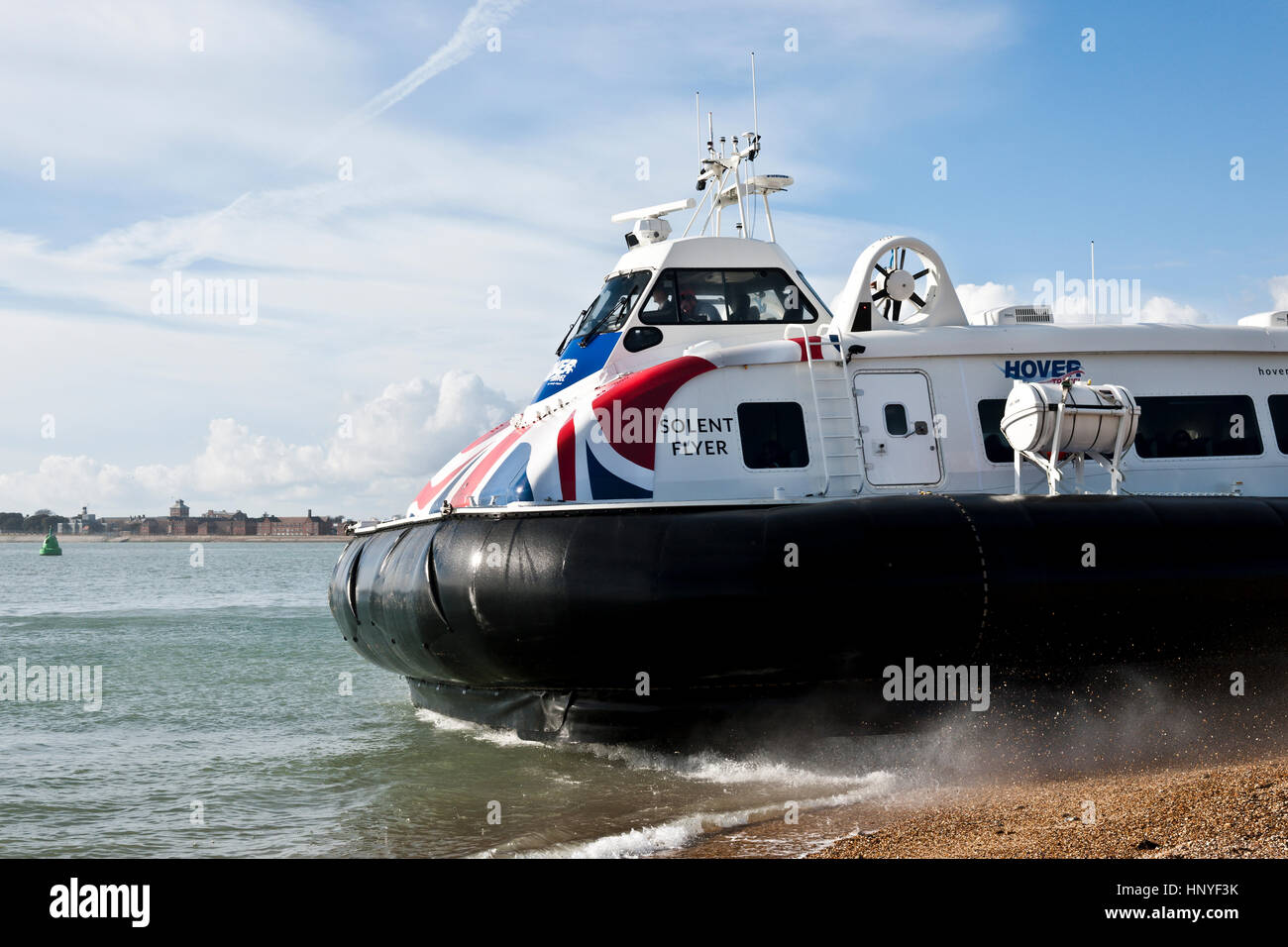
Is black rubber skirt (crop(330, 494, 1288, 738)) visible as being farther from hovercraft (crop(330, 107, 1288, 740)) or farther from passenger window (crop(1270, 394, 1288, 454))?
passenger window (crop(1270, 394, 1288, 454))

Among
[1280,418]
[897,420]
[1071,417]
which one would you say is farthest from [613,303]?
[1280,418]

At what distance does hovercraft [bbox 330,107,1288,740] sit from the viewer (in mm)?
6078

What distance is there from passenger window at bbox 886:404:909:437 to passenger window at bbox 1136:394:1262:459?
158 centimetres

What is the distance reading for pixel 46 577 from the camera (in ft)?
126

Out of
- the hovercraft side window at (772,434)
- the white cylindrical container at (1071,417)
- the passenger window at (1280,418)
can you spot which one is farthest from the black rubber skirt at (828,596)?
the passenger window at (1280,418)

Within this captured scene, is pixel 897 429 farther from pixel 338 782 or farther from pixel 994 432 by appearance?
pixel 338 782

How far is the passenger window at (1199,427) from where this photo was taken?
746 cm

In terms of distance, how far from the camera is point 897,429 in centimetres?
707

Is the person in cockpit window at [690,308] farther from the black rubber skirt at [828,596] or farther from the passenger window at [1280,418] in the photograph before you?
the passenger window at [1280,418]

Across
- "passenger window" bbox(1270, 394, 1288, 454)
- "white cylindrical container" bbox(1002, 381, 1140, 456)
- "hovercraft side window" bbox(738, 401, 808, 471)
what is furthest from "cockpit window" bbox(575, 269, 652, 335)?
"passenger window" bbox(1270, 394, 1288, 454)
